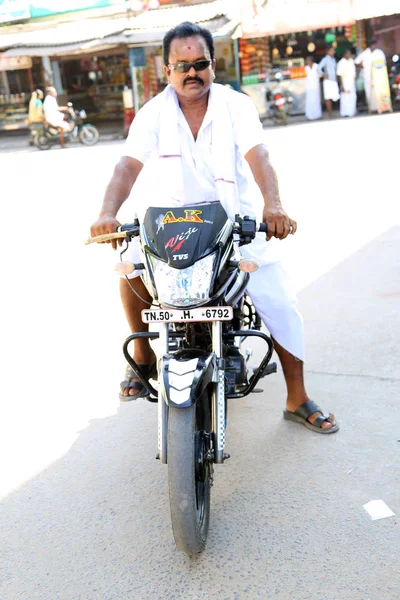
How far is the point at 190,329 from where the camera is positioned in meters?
2.78

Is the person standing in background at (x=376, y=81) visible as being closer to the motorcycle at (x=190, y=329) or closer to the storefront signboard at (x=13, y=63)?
the storefront signboard at (x=13, y=63)

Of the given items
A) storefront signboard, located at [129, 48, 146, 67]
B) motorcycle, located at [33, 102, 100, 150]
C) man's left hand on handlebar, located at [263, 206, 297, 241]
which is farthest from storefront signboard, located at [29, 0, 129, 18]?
man's left hand on handlebar, located at [263, 206, 297, 241]

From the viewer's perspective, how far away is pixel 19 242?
26.7ft

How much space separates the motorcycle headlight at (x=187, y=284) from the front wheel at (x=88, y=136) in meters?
16.2

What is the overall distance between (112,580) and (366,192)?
6.95 m

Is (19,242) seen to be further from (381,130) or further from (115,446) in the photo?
(381,130)

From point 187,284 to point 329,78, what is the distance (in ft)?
59.5

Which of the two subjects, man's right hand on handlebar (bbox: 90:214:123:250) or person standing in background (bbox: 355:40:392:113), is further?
person standing in background (bbox: 355:40:392:113)

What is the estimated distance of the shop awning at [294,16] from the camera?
19041 mm

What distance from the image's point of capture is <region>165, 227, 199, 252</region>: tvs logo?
255 cm

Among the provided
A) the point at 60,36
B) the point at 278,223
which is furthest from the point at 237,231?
the point at 60,36

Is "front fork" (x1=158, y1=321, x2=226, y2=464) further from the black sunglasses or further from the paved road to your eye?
the black sunglasses

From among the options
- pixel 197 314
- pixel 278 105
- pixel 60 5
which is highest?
pixel 60 5

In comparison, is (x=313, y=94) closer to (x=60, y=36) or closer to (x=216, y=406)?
(x=60, y=36)
